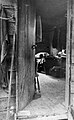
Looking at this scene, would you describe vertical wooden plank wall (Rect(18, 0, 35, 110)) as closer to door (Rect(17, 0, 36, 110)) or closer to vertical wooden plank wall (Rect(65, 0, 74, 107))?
door (Rect(17, 0, 36, 110))

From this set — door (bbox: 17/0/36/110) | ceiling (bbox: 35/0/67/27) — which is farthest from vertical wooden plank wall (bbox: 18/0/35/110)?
ceiling (bbox: 35/0/67/27)

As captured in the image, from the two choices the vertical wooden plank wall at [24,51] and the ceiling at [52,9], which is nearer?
the vertical wooden plank wall at [24,51]

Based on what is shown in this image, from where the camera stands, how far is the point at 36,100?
3.50 m

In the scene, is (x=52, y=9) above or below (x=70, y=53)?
above

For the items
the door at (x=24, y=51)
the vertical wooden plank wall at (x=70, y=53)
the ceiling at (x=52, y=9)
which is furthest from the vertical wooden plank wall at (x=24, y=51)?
the ceiling at (x=52, y=9)

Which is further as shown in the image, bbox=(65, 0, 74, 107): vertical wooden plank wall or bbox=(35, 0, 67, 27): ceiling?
bbox=(35, 0, 67, 27): ceiling

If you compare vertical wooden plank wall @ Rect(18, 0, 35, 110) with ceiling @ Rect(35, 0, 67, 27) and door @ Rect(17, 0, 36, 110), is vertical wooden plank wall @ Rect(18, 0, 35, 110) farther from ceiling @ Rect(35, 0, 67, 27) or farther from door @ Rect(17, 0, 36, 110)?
ceiling @ Rect(35, 0, 67, 27)

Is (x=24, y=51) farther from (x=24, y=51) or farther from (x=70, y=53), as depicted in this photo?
(x=70, y=53)

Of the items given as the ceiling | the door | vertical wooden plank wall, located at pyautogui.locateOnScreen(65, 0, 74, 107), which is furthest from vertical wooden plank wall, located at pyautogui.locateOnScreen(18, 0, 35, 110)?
the ceiling

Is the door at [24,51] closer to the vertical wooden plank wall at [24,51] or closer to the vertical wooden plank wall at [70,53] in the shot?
the vertical wooden plank wall at [24,51]

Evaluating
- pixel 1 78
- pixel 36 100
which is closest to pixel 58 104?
pixel 36 100

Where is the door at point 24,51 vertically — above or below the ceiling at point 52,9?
below

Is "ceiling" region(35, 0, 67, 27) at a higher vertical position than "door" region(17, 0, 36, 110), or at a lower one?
higher

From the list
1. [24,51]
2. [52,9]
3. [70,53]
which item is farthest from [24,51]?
[52,9]
